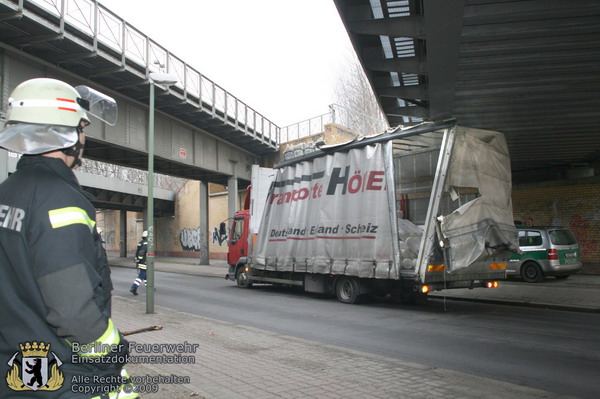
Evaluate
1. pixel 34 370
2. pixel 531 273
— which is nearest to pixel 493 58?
pixel 34 370

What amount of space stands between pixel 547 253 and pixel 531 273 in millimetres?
978

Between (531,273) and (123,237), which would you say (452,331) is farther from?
(123,237)

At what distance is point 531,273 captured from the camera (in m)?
15.9

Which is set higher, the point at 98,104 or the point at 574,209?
the point at 574,209

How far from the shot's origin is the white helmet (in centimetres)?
202

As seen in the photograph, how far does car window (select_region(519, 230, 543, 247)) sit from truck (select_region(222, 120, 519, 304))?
5288mm

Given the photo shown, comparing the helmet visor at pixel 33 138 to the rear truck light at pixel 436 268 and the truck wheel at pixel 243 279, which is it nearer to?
the rear truck light at pixel 436 268

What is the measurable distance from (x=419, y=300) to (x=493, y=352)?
510cm

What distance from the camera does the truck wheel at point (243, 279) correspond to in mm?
16131

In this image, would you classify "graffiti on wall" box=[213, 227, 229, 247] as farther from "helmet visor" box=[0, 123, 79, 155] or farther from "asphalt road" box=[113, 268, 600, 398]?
"helmet visor" box=[0, 123, 79, 155]

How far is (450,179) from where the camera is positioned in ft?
32.2

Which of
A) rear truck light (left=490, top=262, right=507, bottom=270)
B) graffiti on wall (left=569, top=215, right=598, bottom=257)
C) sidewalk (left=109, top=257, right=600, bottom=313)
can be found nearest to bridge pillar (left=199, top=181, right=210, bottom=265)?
sidewalk (left=109, top=257, right=600, bottom=313)

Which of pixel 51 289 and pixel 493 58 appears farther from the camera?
pixel 493 58

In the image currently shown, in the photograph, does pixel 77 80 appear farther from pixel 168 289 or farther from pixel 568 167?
pixel 568 167
